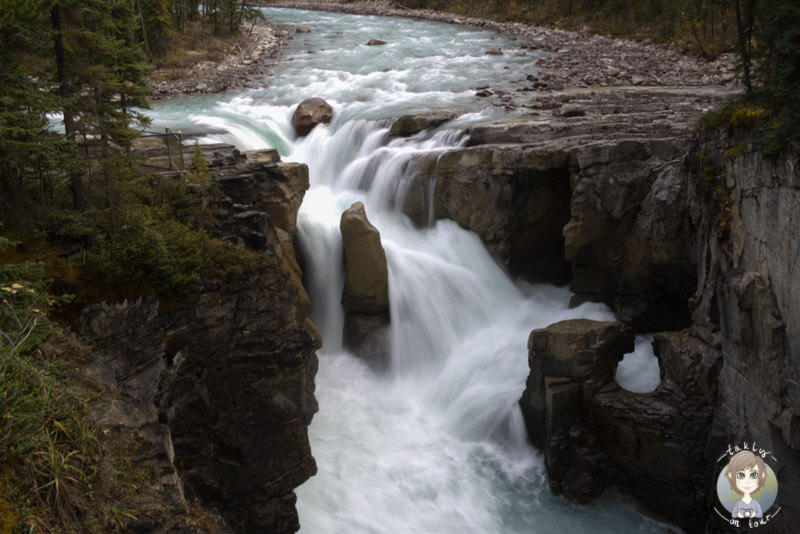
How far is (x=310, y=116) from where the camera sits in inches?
982

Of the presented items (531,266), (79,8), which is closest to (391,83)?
(531,266)

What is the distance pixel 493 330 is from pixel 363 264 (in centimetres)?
391

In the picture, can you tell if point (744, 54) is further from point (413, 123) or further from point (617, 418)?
point (413, 123)

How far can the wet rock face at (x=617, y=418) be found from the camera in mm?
12281

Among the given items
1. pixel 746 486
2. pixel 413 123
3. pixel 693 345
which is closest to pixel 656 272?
pixel 693 345

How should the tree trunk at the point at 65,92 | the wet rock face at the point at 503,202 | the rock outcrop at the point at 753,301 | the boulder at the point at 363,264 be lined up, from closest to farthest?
the rock outcrop at the point at 753,301 → the tree trunk at the point at 65,92 → the boulder at the point at 363,264 → the wet rock face at the point at 503,202

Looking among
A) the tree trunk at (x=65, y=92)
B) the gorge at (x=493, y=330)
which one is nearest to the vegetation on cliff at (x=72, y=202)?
the tree trunk at (x=65, y=92)

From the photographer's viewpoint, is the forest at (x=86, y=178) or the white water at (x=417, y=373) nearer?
the forest at (x=86, y=178)

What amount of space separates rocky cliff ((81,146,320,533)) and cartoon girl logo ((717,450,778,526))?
24.7 ft

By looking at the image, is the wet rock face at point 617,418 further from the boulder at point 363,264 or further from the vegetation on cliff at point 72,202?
the vegetation on cliff at point 72,202

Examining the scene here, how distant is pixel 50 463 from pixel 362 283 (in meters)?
11.0

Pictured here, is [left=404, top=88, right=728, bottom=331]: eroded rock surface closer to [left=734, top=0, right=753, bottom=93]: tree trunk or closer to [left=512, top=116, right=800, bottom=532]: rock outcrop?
[left=512, top=116, right=800, bottom=532]: rock outcrop

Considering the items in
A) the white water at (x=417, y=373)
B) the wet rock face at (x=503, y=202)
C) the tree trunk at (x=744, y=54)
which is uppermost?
the tree trunk at (x=744, y=54)

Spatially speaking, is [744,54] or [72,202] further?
[744,54]
